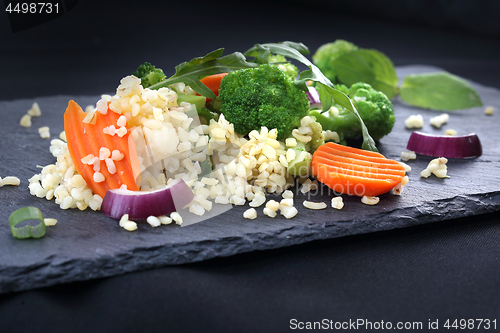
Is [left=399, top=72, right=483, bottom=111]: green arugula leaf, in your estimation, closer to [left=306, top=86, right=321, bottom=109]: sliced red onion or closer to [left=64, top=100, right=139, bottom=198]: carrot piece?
[left=306, top=86, right=321, bottom=109]: sliced red onion

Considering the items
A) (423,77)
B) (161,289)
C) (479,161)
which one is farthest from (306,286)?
(423,77)

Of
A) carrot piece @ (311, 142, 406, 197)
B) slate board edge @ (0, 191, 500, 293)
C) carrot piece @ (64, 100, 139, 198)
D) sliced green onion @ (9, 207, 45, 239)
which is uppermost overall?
carrot piece @ (64, 100, 139, 198)

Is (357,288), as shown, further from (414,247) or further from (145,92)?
(145,92)

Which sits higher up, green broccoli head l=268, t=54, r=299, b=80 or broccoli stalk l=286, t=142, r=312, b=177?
green broccoli head l=268, t=54, r=299, b=80

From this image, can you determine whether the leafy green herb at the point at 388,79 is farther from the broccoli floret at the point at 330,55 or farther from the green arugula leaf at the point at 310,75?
the green arugula leaf at the point at 310,75

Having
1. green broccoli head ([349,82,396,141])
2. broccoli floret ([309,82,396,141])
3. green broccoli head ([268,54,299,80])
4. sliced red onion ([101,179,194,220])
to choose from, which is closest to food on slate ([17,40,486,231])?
sliced red onion ([101,179,194,220])

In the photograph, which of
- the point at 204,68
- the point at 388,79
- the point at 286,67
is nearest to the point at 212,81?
the point at 204,68
